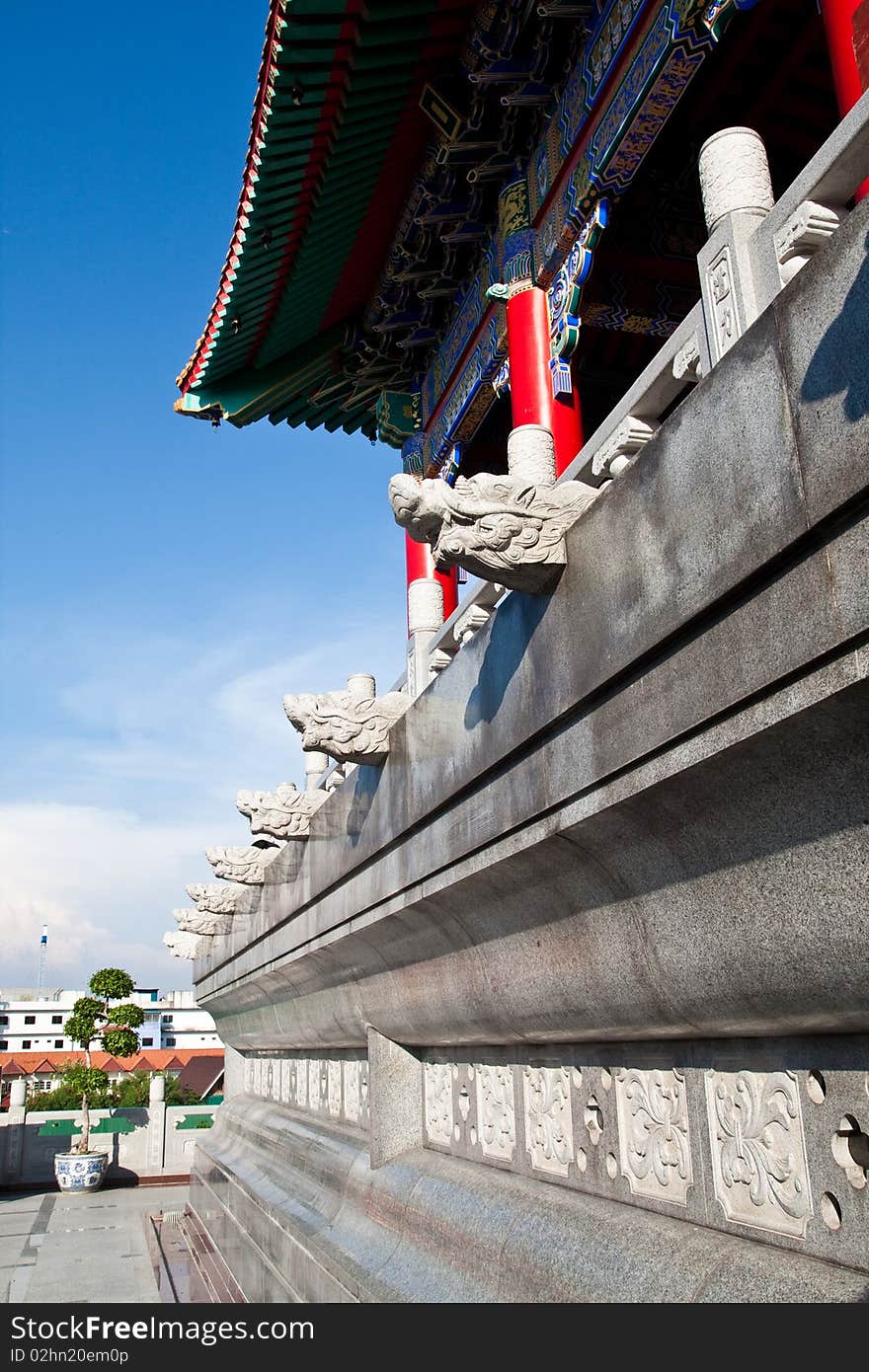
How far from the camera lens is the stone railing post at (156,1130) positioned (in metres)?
20.3

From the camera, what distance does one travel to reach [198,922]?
1542 centimetres

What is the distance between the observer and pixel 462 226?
8352mm

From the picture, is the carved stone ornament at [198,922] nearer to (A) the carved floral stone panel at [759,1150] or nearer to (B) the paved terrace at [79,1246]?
(B) the paved terrace at [79,1246]

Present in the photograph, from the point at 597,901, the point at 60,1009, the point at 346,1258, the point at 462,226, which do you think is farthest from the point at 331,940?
the point at 60,1009

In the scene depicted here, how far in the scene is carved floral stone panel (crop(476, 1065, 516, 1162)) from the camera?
5113mm

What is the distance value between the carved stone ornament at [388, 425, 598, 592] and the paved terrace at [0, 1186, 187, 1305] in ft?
20.2

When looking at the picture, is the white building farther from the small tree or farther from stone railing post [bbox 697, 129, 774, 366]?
stone railing post [bbox 697, 129, 774, 366]

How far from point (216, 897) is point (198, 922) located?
2.25m

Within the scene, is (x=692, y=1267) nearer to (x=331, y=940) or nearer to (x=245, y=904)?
(x=331, y=940)

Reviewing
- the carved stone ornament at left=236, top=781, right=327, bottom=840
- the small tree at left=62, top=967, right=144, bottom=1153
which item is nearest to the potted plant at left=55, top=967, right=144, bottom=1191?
the small tree at left=62, top=967, right=144, bottom=1153

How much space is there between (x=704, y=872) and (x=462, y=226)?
6663 mm

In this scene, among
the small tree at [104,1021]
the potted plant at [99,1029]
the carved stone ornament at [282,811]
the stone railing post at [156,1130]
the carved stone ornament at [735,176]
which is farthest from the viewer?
the small tree at [104,1021]

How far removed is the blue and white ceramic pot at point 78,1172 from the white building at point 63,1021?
148ft

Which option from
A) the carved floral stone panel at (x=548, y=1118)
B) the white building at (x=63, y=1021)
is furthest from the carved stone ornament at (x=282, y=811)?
the white building at (x=63, y=1021)
